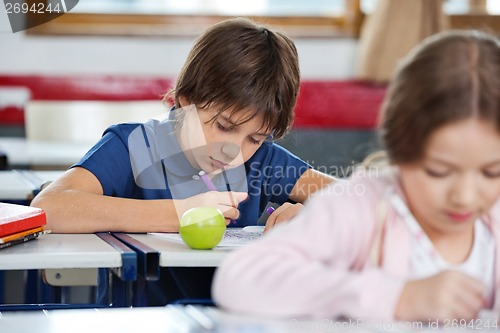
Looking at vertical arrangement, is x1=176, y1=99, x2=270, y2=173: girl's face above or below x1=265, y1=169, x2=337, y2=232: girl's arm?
above

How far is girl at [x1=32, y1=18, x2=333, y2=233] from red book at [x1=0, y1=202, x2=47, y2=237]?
3.3 inches

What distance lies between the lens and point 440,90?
96 centimetres

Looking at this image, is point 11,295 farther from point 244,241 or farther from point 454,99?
point 454,99

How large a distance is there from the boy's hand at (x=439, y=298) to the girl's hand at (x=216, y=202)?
73 centimetres

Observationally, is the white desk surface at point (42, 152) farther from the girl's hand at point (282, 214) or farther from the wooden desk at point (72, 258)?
the wooden desk at point (72, 258)

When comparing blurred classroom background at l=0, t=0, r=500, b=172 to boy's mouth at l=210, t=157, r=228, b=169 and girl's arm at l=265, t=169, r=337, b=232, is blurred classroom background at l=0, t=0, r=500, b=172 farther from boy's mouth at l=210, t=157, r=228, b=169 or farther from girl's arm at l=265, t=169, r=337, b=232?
boy's mouth at l=210, t=157, r=228, b=169

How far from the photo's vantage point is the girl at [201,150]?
5.39 feet

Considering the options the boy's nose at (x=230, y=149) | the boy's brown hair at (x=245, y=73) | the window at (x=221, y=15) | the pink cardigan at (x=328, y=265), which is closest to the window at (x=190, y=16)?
the window at (x=221, y=15)

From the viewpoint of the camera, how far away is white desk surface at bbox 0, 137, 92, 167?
3002 mm

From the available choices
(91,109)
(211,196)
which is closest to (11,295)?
(211,196)

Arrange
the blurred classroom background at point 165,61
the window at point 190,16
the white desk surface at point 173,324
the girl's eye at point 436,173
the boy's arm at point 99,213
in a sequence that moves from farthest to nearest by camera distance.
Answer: the window at point 190,16 < the blurred classroom background at point 165,61 < the boy's arm at point 99,213 < the girl's eye at point 436,173 < the white desk surface at point 173,324

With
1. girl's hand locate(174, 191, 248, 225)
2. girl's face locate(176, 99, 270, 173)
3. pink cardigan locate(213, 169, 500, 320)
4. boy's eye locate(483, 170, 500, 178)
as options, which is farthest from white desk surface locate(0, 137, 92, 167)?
boy's eye locate(483, 170, 500, 178)

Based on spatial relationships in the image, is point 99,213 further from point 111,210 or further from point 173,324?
point 173,324

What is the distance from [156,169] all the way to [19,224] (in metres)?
0.48
